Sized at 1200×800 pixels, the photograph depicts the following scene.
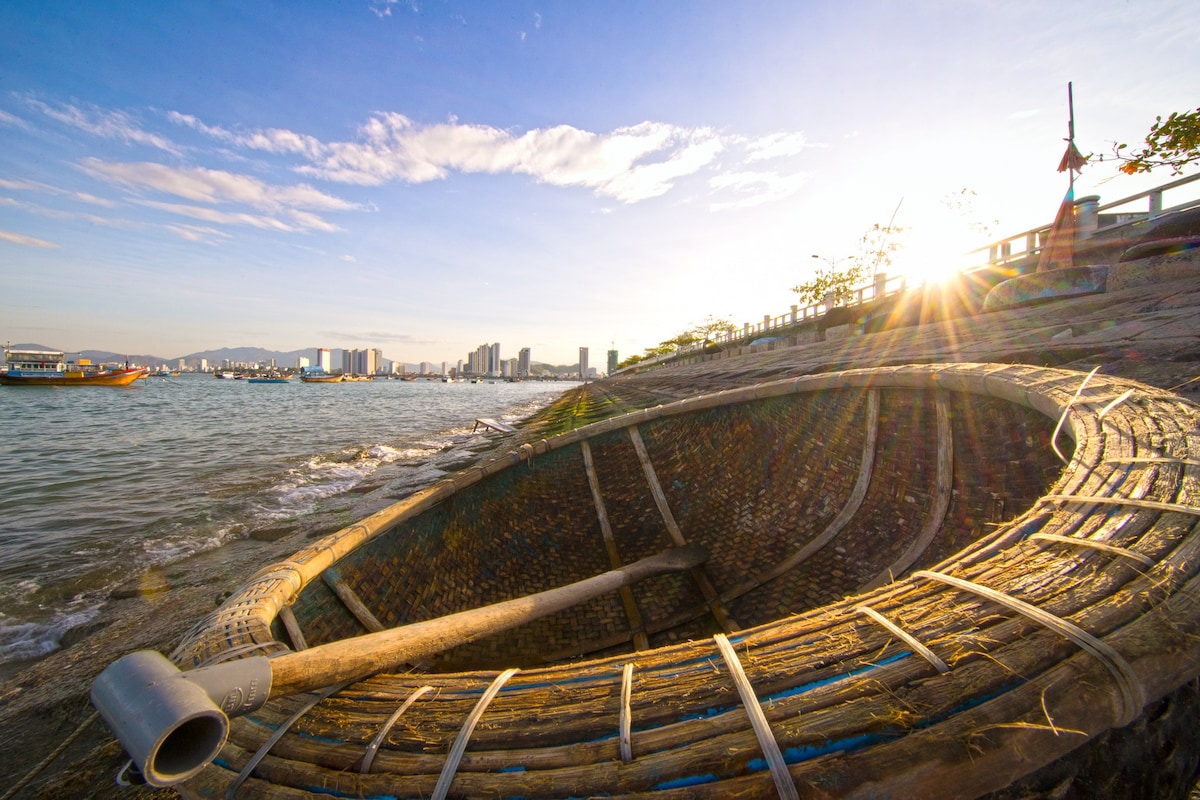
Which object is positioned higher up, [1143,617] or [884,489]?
[1143,617]

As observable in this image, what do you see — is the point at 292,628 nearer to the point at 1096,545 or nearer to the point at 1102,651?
the point at 1102,651

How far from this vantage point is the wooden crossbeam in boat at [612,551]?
3360mm

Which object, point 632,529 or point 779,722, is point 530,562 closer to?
point 632,529

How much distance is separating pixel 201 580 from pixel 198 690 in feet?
18.2

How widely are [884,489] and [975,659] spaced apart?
297cm

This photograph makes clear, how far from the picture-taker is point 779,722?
0.88 meters

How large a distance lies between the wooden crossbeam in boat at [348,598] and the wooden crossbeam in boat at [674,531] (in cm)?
251

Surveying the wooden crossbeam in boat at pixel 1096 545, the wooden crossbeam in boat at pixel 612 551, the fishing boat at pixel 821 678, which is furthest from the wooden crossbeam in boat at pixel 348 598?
the wooden crossbeam in boat at pixel 1096 545

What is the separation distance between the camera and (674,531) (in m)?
4.20

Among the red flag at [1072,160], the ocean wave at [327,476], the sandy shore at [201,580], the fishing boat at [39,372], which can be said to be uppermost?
the red flag at [1072,160]

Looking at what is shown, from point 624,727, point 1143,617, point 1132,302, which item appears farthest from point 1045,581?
point 1132,302

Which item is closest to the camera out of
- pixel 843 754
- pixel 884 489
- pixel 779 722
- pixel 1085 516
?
pixel 843 754

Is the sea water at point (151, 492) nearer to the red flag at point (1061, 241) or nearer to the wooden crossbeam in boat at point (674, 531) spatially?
the wooden crossbeam in boat at point (674, 531)

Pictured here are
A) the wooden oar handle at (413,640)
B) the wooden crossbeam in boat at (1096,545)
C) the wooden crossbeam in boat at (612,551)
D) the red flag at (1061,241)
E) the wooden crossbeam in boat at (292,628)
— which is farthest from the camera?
the red flag at (1061,241)
